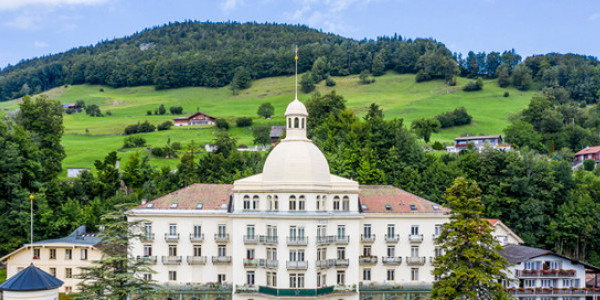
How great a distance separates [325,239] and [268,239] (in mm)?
6189

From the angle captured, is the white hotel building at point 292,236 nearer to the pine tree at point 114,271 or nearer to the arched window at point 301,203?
the arched window at point 301,203

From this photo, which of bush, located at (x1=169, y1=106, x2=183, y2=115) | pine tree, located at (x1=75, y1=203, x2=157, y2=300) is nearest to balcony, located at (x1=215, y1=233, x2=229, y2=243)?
pine tree, located at (x1=75, y1=203, x2=157, y2=300)

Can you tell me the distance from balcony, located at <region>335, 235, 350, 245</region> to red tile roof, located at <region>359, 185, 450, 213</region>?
4653mm

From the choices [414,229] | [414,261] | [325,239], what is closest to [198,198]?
[325,239]

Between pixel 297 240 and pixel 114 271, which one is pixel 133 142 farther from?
pixel 114 271

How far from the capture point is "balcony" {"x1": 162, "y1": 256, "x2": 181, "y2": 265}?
69.9 metres

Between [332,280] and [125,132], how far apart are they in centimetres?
9901

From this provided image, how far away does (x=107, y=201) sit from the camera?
8994 cm

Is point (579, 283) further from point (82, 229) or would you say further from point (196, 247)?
point (82, 229)

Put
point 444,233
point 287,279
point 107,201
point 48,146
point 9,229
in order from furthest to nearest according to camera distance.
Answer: point 48,146
point 107,201
point 9,229
point 287,279
point 444,233

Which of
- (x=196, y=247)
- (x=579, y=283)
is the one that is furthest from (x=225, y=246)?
(x=579, y=283)

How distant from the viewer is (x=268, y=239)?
66812 millimetres

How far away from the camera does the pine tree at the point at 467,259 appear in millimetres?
54750

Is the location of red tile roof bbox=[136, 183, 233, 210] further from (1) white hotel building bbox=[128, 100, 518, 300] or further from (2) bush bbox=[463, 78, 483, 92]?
(2) bush bbox=[463, 78, 483, 92]
